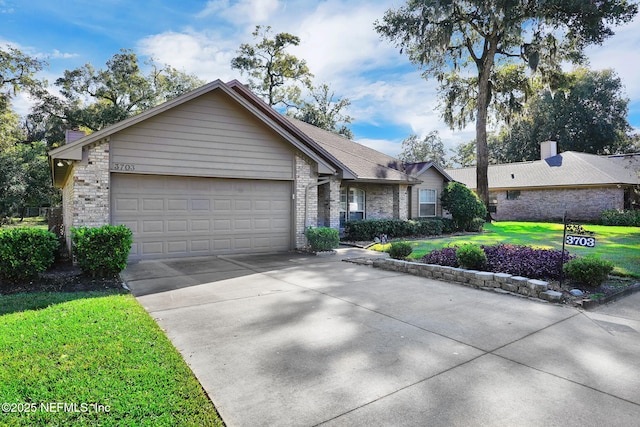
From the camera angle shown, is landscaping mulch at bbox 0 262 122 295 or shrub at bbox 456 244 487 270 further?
shrub at bbox 456 244 487 270

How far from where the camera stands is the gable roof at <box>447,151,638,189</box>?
2348 centimetres

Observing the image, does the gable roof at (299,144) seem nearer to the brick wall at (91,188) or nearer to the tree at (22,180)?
the brick wall at (91,188)

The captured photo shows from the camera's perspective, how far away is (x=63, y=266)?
8.48 m

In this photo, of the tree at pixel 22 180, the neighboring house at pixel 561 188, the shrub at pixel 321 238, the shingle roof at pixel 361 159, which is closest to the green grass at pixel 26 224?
the tree at pixel 22 180

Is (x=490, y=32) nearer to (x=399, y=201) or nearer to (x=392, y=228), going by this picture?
(x=399, y=201)

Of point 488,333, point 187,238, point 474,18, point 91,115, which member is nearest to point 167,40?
point 91,115

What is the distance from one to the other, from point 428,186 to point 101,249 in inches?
631

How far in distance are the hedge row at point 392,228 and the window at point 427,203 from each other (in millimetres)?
1529

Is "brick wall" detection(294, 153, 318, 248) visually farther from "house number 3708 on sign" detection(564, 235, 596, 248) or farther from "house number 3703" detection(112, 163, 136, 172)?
"house number 3708 on sign" detection(564, 235, 596, 248)

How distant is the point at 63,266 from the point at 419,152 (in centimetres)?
6037

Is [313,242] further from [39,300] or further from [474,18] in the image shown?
[474,18]

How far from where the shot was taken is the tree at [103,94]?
27.0 metres

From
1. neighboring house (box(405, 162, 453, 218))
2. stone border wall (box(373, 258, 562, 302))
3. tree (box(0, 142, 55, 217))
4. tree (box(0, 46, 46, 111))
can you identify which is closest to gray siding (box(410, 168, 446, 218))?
neighboring house (box(405, 162, 453, 218))

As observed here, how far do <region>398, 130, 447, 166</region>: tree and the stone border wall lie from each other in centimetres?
5689
